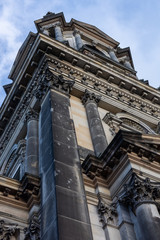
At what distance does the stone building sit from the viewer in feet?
41.0

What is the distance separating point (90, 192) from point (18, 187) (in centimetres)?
271

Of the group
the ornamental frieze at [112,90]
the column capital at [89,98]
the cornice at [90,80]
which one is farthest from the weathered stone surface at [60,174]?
the cornice at [90,80]

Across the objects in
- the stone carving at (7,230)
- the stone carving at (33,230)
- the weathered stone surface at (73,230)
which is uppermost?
the weathered stone surface at (73,230)

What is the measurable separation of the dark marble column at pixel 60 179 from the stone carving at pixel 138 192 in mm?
1464

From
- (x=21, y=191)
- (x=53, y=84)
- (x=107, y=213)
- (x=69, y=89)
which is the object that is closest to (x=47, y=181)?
(x=21, y=191)

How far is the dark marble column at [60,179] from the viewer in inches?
456

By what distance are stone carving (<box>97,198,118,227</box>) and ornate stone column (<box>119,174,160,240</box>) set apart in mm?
494

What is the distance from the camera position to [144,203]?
12.5 metres

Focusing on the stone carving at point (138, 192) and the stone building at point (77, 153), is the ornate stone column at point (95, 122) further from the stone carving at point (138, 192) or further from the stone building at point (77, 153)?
the stone carving at point (138, 192)

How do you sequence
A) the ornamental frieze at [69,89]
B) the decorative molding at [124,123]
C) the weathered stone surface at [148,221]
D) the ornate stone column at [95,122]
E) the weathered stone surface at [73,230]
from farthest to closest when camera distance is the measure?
the ornamental frieze at [69,89]
the decorative molding at [124,123]
the ornate stone column at [95,122]
the weathered stone surface at [148,221]
the weathered stone surface at [73,230]

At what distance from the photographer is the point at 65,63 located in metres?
23.4

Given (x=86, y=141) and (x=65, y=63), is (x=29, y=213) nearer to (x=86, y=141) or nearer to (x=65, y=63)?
(x=86, y=141)

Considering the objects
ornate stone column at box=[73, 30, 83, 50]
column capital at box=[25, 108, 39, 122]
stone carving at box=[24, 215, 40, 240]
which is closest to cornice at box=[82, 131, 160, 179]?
stone carving at box=[24, 215, 40, 240]

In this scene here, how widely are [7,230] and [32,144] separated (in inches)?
236
